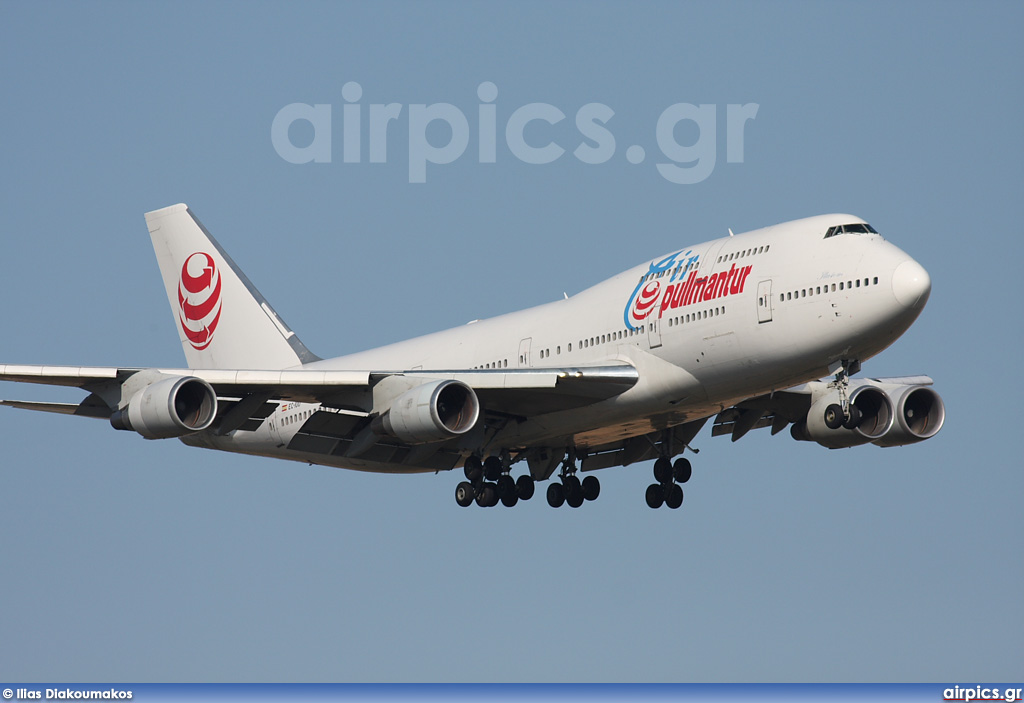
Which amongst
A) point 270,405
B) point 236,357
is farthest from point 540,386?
point 236,357

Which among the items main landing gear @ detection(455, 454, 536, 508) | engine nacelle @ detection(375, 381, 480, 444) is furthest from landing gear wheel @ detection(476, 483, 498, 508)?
engine nacelle @ detection(375, 381, 480, 444)

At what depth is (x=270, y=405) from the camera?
35.7 meters

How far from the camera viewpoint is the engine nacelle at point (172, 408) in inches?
1252

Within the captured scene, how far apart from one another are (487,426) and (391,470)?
4466 mm

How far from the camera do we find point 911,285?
29.0 metres

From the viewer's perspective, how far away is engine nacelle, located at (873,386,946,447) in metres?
38.2

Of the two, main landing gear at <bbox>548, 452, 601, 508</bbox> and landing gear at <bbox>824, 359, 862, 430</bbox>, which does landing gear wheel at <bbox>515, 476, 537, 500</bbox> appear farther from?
landing gear at <bbox>824, 359, 862, 430</bbox>

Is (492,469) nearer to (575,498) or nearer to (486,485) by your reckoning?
(486,485)

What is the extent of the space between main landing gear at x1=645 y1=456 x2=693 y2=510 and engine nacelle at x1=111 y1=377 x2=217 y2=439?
45.5ft

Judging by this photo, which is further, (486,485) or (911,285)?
(486,485)

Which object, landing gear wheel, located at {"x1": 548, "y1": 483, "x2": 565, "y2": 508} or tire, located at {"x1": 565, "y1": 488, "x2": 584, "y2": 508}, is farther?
landing gear wheel, located at {"x1": 548, "y1": 483, "x2": 565, "y2": 508}

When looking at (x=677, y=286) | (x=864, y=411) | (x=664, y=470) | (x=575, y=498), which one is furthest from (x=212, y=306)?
(x=864, y=411)

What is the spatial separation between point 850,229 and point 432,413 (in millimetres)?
10756

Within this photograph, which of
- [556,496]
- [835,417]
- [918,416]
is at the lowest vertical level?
[835,417]
